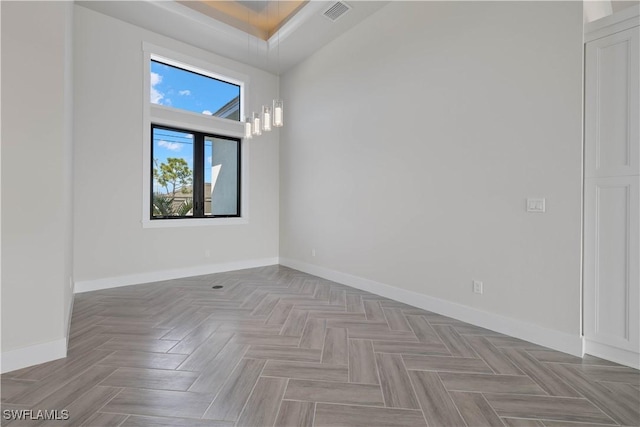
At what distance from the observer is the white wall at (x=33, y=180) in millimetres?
1854

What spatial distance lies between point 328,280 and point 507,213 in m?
2.65

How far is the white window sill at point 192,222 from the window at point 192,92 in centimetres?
183

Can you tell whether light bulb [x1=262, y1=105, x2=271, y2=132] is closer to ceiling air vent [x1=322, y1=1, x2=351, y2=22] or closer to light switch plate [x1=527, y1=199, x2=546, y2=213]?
ceiling air vent [x1=322, y1=1, x2=351, y2=22]

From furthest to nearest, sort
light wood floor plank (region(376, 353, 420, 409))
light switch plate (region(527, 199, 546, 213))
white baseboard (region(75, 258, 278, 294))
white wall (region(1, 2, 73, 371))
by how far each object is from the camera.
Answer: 1. white baseboard (region(75, 258, 278, 294))
2. light switch plate (region(527, 199, 546, 213))
3. white wall (region(1, 2, 73, 371))
4. light wood floor plank (region(376, 353, 420, 409))

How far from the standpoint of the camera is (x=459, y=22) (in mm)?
2855

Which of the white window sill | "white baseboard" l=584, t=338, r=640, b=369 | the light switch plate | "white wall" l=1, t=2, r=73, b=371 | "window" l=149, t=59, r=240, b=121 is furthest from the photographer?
"window" l=149, t=59, r=240, b=121

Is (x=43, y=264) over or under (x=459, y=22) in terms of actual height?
under

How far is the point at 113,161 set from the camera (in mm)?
3891

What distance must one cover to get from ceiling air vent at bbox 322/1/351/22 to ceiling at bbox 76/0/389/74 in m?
0.04

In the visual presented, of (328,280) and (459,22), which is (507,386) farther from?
(459,22)

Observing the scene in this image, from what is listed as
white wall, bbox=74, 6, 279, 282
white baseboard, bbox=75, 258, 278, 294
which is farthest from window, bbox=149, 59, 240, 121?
white baseboard, bbox=75, 258, 278, 294

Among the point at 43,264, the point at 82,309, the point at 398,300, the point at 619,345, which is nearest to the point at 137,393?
the point at 43,264

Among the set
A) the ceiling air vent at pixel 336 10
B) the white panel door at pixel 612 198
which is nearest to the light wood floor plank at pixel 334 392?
the white panel door at pixel 612 198

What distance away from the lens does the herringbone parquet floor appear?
1528 mm
